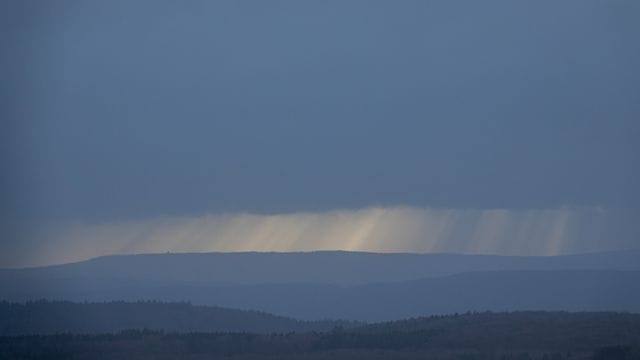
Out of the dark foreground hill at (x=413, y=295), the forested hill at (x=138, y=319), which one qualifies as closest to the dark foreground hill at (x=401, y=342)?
the forested hill at (x=138, y=319)

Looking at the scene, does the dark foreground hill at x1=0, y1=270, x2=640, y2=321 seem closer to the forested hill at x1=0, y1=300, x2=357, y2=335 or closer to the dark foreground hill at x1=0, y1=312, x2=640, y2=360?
the forested hill at x1=0, y1=300, x2=357, y2=335

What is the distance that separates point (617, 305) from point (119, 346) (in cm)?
7307

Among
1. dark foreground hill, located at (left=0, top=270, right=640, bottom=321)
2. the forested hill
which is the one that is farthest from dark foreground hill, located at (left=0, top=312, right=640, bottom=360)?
dark foreground hill, located at (left=0, top=270, right=640, bottom=321)

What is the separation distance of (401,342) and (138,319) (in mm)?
31651

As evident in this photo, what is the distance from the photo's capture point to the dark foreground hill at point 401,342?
5072 cm

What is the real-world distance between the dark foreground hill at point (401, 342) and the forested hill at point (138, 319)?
1757 cm

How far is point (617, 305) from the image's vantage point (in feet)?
391

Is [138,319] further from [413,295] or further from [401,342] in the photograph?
[413,295]

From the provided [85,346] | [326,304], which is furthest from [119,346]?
[326,304]

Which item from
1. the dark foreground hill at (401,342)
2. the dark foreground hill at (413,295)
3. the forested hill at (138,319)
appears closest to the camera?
the dark foreground hill at (401,342)

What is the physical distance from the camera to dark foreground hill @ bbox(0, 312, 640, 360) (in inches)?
1997

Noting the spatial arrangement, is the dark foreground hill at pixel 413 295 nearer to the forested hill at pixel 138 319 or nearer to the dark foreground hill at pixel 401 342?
the forested hill at pixel 138 319

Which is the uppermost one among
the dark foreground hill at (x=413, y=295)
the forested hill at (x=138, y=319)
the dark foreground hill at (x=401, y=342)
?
the dark foreground hill at (x=413, y=295)

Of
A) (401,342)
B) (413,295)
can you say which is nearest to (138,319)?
(401,342)
